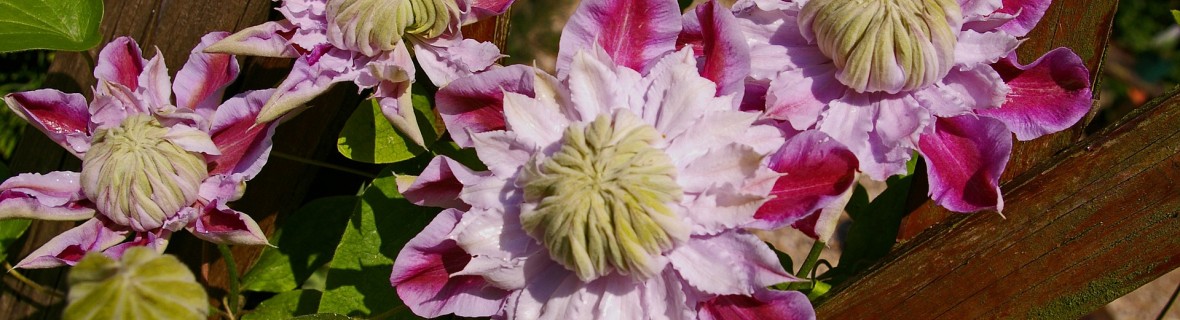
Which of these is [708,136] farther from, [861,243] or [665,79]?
[861,243]

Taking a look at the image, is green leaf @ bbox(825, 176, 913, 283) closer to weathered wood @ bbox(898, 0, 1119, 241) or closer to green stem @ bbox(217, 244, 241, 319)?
weathered wood @ bbox(898, 0, 1119, 241)

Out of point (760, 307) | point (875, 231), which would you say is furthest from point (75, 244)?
→ point (875, 231)

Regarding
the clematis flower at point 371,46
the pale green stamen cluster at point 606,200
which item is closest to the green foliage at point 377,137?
the clematis flower at point 371,46

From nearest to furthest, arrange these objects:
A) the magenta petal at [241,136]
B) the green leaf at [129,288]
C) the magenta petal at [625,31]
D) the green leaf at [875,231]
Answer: the green leaf at [129,288]
the magenta petal at [625,31]
the magenta petal at [241,136]
the green leaf at [875,231]

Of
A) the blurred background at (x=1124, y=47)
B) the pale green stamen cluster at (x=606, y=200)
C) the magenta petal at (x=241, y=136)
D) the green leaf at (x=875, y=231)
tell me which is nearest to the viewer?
the pale green stamen cluster at (x=606, y=200)

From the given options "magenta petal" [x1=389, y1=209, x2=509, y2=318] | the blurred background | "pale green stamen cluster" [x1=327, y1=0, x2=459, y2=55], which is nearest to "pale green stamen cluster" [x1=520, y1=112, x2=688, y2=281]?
"magenta petal" [x1=389, y1=209, x2=509, y2=318]

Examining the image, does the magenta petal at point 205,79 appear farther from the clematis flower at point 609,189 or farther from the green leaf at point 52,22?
the clematis flower at point 609,189

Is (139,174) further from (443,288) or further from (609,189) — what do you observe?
(609,189)
